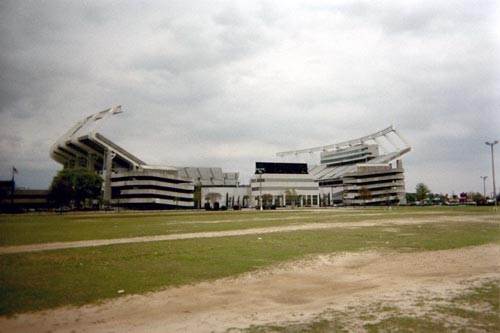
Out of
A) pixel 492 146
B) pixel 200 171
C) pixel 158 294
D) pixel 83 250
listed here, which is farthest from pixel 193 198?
pixel 158 294

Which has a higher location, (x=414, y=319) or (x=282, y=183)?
(x=282, y=183)

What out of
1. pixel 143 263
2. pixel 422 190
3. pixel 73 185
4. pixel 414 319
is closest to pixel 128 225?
pixel 143 263

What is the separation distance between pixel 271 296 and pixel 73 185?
101m

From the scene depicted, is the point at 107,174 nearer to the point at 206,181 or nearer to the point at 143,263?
the point at 206,181

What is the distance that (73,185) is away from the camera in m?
98.1

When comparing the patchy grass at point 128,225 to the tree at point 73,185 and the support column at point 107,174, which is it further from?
the support column at point 107,174

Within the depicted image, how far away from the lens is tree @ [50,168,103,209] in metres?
94.8

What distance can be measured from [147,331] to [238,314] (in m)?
2.12

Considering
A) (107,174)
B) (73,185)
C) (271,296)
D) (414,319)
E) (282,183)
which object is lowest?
(271,296)

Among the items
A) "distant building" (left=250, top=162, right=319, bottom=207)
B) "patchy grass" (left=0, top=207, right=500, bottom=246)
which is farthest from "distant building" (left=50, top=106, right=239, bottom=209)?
"patchy grass" (left=0, top=207, right=500, bottom=246)

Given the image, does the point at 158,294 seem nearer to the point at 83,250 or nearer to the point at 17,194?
the point at 83,250

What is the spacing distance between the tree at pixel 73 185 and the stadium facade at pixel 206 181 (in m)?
22.6

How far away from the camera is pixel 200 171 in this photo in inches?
7726

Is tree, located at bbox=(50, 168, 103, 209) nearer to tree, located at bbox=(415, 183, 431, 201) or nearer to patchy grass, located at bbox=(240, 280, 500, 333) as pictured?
patchy grass, located at bbox=(240, 280, 500, 333)
